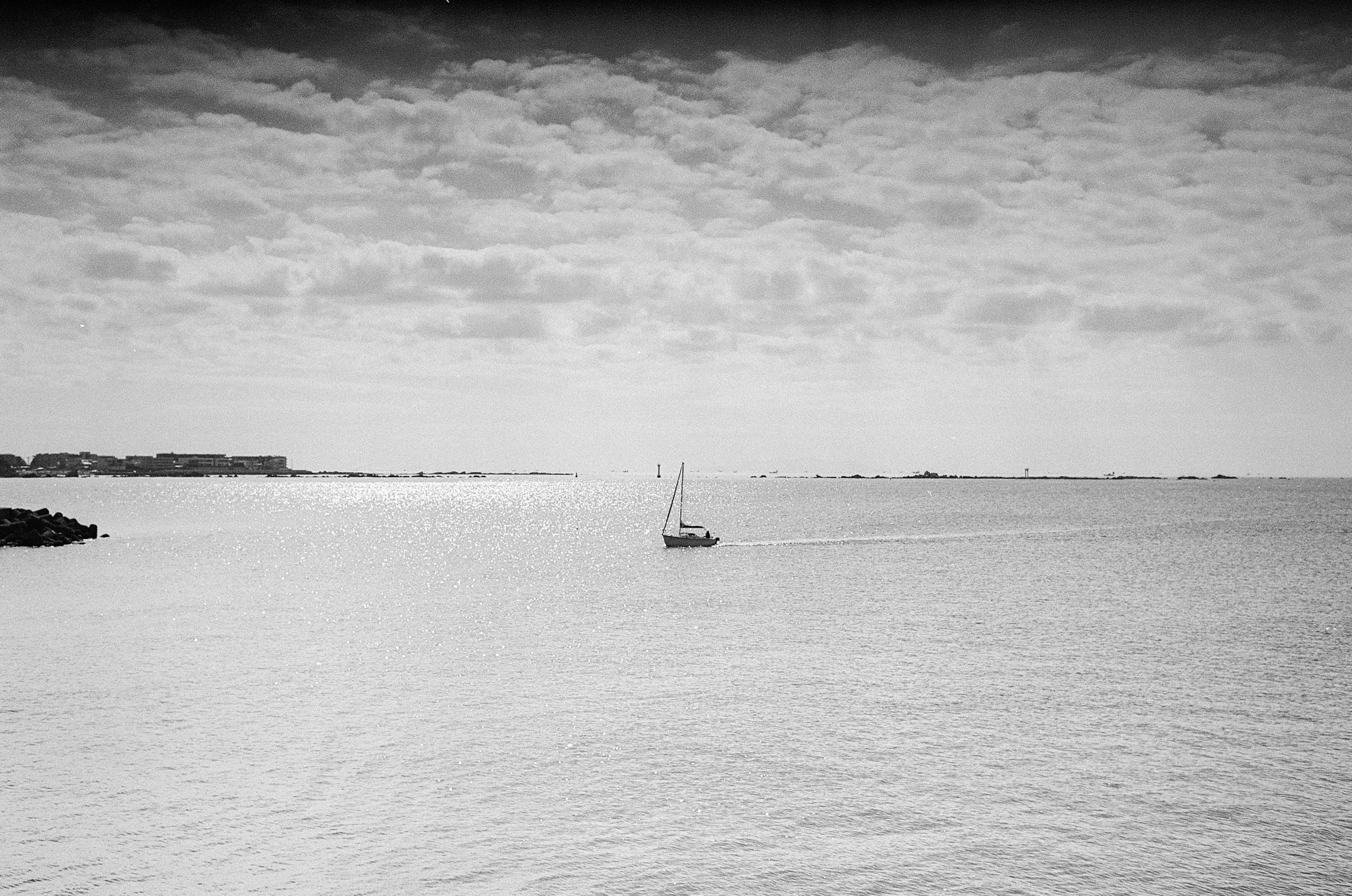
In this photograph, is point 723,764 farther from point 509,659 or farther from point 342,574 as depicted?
point 342,574

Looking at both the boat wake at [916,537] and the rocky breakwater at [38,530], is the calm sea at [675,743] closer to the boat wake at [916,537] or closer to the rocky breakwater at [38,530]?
the rocky breakwater at [38,530]

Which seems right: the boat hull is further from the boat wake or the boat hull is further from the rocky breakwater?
the rocky breakwater

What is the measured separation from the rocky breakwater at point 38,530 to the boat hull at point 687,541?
66.4 m

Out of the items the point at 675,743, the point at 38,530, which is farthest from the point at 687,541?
the point at 675,743

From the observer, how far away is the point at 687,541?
11569 cm

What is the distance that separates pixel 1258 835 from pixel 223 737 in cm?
2927

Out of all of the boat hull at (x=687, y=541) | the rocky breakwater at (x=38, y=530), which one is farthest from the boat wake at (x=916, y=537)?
the rocky breakwater at (x=38, y=530)

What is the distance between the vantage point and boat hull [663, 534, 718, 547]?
115 metres

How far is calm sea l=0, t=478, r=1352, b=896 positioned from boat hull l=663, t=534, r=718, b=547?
43605 mm

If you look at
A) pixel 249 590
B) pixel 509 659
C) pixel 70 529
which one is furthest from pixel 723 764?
pixel 70 529

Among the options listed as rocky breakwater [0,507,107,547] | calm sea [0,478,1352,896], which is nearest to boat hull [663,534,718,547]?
calm sea [0,478,1352,896]

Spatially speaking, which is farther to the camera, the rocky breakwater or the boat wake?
the boat wake

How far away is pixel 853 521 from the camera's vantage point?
17288 centimetres

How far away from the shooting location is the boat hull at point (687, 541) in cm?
11531
